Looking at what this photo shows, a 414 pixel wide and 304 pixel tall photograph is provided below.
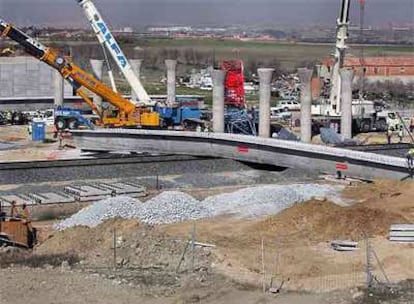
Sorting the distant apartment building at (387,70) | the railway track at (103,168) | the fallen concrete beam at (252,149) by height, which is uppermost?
the distant apartment building at (387,70)

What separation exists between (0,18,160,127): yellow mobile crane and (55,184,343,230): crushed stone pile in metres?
11.3

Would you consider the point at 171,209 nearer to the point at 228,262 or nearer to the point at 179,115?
the point at 228,262

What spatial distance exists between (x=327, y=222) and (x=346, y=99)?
13309 mm

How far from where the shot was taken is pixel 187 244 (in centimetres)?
1449

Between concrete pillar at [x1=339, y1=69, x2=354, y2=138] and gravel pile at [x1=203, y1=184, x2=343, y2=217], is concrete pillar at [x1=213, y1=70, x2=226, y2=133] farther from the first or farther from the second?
gravel pile at [x1=203, y1=184, x2=343, y2=217]

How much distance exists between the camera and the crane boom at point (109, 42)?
31781 millimetres

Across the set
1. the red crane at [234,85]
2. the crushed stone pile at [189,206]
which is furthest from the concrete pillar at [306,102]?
the crushed stone pile at [189,206]

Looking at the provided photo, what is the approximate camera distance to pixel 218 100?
28.9 m

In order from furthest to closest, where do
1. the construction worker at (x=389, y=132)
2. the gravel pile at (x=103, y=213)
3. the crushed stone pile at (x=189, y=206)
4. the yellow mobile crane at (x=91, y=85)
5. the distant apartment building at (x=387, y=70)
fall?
the distant apartment building at (x=387, y=70)
the construction worker at (x=389, y=132)
the yellow mobile crane at (x=91, y=85)
the crushed stone pile at (x=189, y=206)
the gravel pile at (x=103, y=213)

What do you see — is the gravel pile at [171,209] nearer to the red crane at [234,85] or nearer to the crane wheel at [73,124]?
the crane wheel at [73,124]

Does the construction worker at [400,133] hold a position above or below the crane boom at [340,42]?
below

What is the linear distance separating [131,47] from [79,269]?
3617 inches

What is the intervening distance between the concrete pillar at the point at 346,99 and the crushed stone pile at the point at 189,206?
30.7 ft

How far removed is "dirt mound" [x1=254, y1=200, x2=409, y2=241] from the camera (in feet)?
51.5
